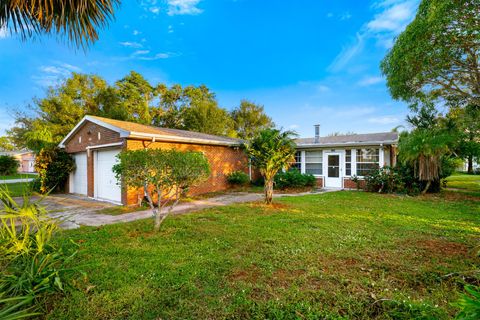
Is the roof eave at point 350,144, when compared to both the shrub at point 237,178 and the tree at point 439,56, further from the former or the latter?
the shrub at point 237,178

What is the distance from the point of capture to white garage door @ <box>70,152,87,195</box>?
11.4 meters

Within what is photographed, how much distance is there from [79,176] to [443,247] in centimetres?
1472

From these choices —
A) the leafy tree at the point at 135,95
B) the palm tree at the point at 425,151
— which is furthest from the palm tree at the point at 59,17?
the leafy tree at the point at 135,95

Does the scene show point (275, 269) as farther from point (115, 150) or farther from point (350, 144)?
point (350, 144)

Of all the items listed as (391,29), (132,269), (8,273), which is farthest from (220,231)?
(391,29)

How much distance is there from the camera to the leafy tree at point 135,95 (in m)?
25.6

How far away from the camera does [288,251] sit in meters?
4.05

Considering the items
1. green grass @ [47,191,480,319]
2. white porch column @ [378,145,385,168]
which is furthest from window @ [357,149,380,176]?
green grass @ [47,191,480,319]

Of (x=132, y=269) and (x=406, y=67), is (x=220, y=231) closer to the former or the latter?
(x=132, y=269)

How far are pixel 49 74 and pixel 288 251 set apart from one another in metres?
27.8

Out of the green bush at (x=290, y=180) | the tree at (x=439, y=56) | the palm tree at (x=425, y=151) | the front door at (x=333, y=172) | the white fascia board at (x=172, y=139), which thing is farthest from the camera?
the front door at (x=333, y=172)

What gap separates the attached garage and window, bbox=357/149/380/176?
1495 centimetres

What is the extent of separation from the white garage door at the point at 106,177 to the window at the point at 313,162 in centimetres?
1099

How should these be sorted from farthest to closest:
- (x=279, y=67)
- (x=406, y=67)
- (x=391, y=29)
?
(x=279, y=67)
(x=391, y=29)
(x=406, y=67)
